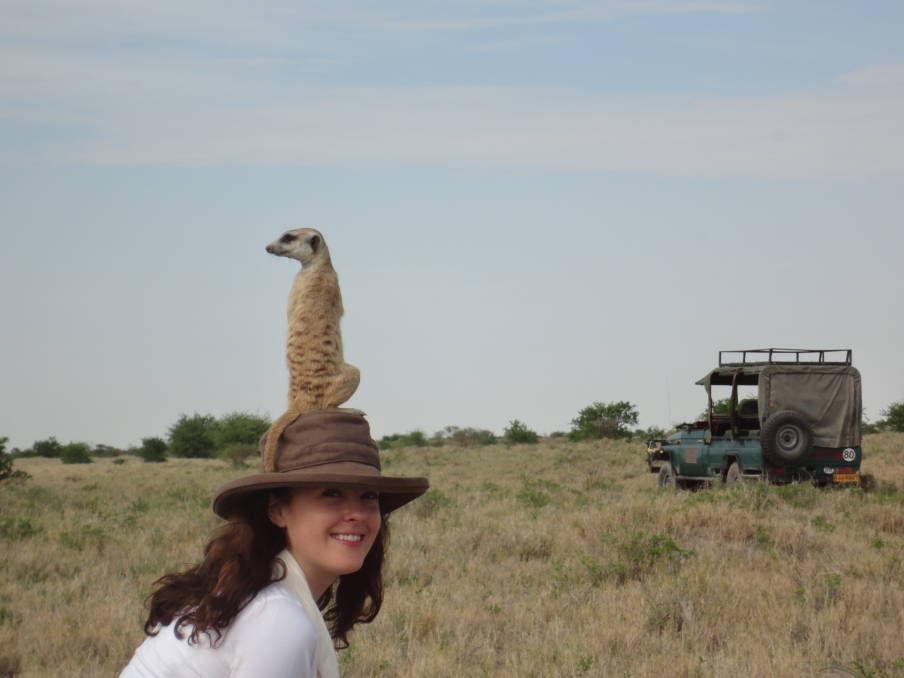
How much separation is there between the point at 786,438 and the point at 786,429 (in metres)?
0.15

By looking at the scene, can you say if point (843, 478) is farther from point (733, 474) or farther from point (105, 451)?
point (105, 451)

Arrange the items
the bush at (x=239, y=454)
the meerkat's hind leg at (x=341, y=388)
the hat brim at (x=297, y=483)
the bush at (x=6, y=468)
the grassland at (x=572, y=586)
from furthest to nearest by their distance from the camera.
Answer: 1. the bush at (x=239, y=454)
2. the bush at (x=6, y=468)
3. the grassland at (x=572, y=586)
4. the meerkat's hind leg at (x=341, y=388)
5. the hat brim at (x=297, y=483)

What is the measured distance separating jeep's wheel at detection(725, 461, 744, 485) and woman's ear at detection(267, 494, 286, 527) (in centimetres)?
1511

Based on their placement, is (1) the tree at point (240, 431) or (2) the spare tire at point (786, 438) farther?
(1) the tree at point (240, 431)

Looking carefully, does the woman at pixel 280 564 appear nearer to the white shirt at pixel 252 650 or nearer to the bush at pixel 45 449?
the white shirt at pixel 252 650

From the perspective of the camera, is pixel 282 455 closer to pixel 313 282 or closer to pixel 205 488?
pixel 313 282

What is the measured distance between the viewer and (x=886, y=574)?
383 inches

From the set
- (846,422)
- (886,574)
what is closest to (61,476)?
(846,422)

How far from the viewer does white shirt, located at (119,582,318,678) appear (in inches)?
93.6

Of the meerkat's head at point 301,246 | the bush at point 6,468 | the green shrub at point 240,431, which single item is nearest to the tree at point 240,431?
the green shrub at point 240,431

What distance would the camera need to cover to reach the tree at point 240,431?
44781 millimetres

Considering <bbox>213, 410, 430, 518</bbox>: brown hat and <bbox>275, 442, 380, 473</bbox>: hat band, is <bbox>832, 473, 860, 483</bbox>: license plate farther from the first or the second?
<bbox>275, 442, 380, 473</bbox>: hat band

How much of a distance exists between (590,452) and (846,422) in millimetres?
17470

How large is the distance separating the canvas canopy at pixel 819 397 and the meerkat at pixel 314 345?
15.3 meters
